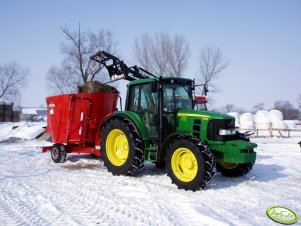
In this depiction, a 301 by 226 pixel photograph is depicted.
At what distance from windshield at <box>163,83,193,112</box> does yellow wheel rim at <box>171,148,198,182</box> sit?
1134 mm

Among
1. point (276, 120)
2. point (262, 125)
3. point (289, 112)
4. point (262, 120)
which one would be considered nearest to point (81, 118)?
point (262, 125)

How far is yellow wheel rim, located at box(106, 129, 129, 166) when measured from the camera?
8.20 metres

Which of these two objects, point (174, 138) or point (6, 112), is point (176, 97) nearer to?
point (174, 138)

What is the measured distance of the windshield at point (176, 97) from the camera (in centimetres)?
745

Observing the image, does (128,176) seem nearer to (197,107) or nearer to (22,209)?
(197,107)

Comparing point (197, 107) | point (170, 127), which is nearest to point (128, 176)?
point (170, 127)

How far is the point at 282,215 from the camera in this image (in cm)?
491

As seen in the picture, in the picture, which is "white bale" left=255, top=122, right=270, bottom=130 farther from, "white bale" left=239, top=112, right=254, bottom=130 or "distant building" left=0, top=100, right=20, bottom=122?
"distant building" left=0, top=100, right=20, bottom=122

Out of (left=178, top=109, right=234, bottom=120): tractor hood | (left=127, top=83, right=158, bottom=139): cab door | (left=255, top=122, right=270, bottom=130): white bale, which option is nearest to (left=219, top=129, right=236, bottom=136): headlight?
(left=178, top=109, right=234, bottom=120): tractor hood

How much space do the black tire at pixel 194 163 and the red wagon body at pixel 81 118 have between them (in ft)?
10.1

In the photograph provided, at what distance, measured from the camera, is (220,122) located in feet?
22.8

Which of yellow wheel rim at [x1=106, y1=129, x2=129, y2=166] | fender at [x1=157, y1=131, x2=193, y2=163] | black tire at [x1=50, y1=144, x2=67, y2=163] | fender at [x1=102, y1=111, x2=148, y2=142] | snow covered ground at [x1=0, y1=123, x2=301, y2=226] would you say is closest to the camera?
snow covered ground at [x1=0, y1=123, x2=301, y2=226]

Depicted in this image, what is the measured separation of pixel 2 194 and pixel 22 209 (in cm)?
109

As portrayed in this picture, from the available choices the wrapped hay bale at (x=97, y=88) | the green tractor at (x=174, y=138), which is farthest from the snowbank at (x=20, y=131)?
the green tractor at (x=174, y=138)
